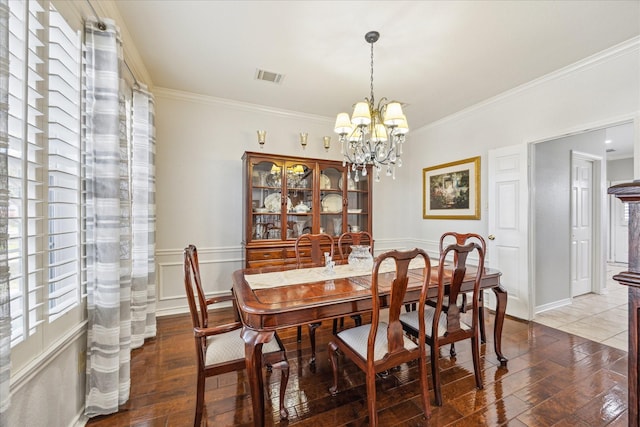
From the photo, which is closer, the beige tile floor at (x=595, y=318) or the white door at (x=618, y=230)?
the beige tile floor at (x=595, y=318)

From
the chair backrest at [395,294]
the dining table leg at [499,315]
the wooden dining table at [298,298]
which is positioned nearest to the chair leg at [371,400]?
the chair backrest at [395,294]

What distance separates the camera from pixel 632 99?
91.5 inches

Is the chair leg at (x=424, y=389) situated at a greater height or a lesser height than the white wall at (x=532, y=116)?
lesser

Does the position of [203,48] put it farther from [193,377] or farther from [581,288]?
[581,288]

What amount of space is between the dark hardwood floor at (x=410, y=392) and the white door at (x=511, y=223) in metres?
0.71

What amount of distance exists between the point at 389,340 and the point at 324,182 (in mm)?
2487

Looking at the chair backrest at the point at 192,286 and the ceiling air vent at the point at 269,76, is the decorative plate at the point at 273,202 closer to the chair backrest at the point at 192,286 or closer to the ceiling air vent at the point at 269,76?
the ceiling air vent at the point at 269,76

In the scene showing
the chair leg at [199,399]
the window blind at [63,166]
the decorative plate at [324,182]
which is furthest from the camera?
the decorative plate at [324,182]

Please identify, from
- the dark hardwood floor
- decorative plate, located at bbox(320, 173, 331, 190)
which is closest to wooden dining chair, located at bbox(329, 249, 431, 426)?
the dark hardwood floor

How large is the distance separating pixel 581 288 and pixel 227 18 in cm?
568

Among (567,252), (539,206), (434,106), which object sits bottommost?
(567,252)

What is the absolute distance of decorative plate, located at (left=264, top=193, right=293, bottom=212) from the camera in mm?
3422

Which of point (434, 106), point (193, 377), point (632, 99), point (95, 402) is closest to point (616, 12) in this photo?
point (632, 99)

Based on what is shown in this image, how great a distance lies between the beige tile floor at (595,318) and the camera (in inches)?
106
